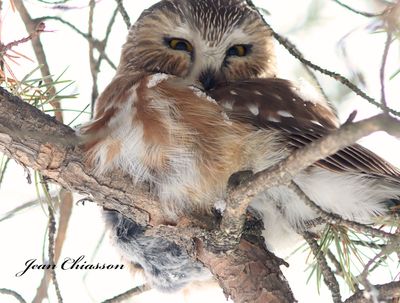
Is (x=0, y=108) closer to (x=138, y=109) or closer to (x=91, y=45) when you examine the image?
(x=138, y=109)

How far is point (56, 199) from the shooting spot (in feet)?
9.99

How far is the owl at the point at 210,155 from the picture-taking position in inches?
98.5

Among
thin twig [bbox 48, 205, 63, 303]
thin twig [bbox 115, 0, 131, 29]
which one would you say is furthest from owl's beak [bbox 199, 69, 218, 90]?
thin twig [bbox 48, 205, 63, 303]

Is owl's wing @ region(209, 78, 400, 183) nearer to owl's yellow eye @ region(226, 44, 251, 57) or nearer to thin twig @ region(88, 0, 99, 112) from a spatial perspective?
owl's yellow eye @ region(226, 44, 251, 57)

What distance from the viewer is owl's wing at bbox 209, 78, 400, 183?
2500 mm

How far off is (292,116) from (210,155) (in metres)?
0.41

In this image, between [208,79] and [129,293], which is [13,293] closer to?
[129,293]

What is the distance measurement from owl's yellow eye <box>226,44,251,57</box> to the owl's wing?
0.42m

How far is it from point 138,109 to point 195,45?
780 mm

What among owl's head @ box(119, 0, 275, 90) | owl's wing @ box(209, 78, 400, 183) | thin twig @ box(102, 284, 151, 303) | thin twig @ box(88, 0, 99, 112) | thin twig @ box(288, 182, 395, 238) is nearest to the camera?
thin twig @ box(288, 182, 395, 238)

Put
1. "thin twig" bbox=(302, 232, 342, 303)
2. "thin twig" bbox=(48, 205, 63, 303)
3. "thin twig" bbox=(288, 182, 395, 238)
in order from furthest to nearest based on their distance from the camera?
"thin twig" bbox=(48, 205, 63, 303), "thin twig" bbox=(302, 232, 342, 303), "thin twig" bbox=(288, 182, 395, 238)

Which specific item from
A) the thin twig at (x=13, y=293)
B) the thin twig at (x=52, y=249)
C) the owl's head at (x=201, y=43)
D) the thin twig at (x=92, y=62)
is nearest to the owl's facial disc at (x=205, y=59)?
the owl's head at (x=201, y=43)

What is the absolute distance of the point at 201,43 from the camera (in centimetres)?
326

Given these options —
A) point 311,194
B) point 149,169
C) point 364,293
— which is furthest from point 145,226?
point 364,293
